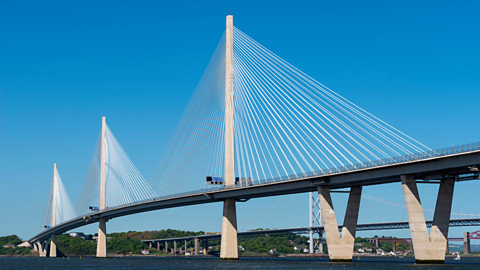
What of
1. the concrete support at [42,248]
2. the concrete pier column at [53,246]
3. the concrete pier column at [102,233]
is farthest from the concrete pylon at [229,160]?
the concrete support at [42,248]

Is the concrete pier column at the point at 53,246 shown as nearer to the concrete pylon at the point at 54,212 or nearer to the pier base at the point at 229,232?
the concrete pylon at the point at 54,212

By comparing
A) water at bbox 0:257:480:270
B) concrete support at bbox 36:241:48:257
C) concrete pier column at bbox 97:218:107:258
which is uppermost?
concrete pier column at bbox 97:218:107:258

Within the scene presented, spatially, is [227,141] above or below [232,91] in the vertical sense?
below

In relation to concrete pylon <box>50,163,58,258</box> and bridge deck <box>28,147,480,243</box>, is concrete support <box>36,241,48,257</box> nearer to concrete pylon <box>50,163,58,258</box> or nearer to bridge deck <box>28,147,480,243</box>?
concrete pylon <box>50,163,58,258</box>

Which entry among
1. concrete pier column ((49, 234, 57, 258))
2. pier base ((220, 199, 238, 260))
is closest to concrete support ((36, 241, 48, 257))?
concrete pier column ((49, 234, 57, 258))

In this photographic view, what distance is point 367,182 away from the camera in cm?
6712

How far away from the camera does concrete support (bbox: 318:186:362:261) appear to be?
232ft

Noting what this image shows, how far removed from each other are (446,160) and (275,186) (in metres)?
28.7

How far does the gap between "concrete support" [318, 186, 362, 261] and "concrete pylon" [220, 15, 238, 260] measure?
1646 cm

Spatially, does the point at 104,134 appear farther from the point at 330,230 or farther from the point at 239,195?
the point at 330,230

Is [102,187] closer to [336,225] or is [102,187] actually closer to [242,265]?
[242,265]

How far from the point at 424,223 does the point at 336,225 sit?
13904mm

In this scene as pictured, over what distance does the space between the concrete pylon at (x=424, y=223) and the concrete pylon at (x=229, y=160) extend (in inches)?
1147

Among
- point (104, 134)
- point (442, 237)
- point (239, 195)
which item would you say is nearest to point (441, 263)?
point (442, 237)
